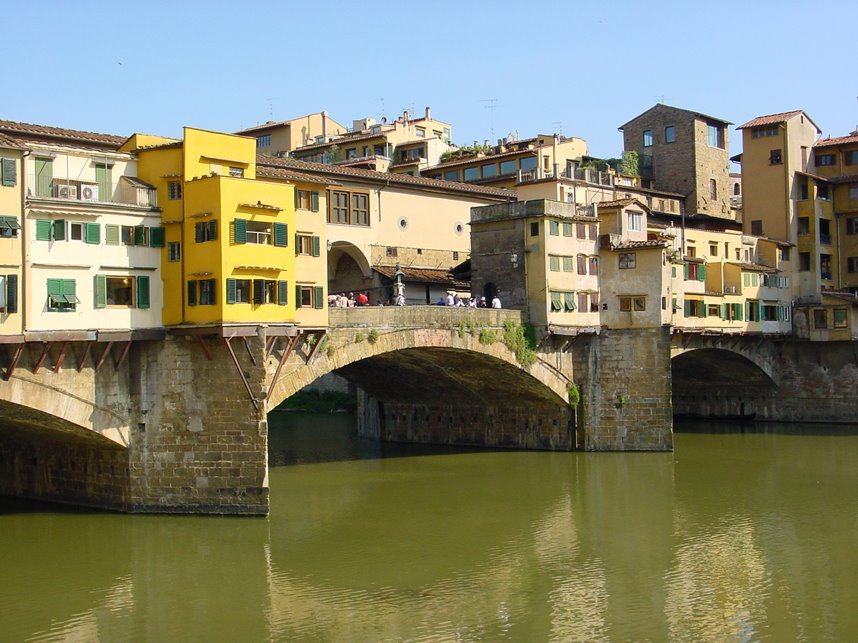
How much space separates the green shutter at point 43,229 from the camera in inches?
1166

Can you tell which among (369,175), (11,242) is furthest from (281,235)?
(369,175)

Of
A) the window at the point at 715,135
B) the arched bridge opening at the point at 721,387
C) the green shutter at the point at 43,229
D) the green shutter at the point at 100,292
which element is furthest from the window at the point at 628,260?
the window at the point at 715,135

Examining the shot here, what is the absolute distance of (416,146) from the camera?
7494 centimetres

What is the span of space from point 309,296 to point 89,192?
794cm

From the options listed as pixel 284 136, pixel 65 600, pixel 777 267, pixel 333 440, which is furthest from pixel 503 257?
pixel 284 136

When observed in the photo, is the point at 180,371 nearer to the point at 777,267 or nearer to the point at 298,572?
the point at 298,572

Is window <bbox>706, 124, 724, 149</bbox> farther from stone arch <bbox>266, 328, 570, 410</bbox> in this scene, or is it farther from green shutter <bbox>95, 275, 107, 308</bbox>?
green shutter <bbox>95, 275, 107, 308</bbox>

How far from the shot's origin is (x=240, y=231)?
1255 inches

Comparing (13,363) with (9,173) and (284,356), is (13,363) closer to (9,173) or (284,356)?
(9,173)

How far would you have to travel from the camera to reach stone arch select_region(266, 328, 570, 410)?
3650 cm

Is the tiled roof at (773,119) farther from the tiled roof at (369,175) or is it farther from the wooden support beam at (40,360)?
the wooden support beam at (40,360)

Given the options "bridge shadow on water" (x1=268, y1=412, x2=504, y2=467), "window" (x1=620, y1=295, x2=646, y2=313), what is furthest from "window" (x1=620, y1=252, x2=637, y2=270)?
"bridge shadow on water" (x1=268, y1=412, x2=504, y2=467)

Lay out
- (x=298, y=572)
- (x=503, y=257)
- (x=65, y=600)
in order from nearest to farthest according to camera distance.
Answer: (x=65, y=600) → (x=298, y=572) → (x=503, y=257)

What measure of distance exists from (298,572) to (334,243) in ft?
72.1
